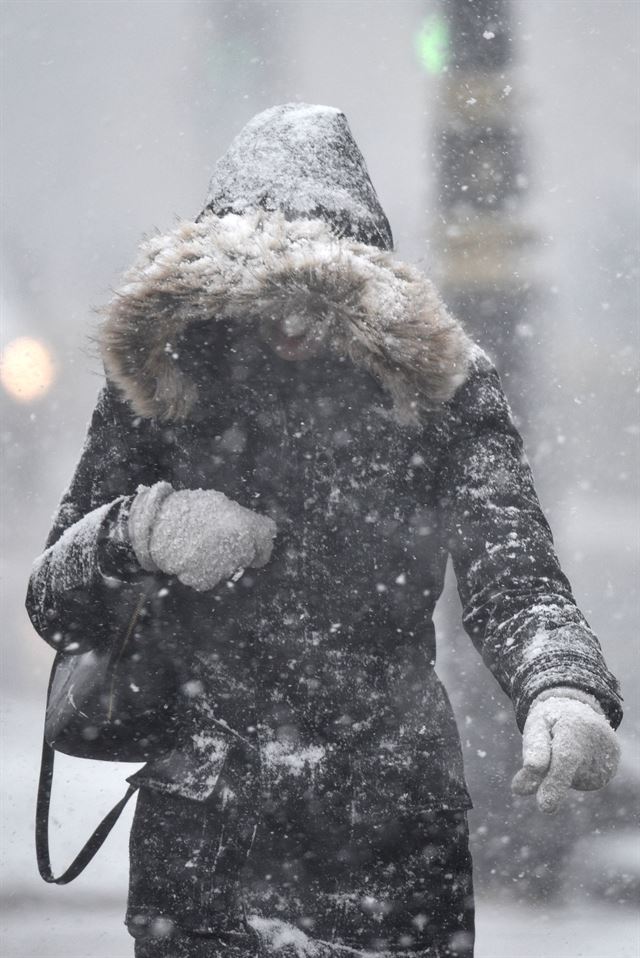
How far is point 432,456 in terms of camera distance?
56.2 inches

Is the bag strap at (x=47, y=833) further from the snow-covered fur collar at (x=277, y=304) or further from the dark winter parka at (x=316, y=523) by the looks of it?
the snow-covered fur collar at (x=277, y=304)

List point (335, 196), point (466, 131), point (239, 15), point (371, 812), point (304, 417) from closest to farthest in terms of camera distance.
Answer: point (371, 812) < point (304, 417) < point (335, 196) < point (466, 131) < point (239, 15)

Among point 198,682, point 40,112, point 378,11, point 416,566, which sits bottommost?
point 198,682

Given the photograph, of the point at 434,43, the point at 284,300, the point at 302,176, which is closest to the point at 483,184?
the point at 434,43

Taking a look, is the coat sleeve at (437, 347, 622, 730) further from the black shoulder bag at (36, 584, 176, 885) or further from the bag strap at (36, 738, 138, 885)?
the bag strap at (36, 738, 138, 885)

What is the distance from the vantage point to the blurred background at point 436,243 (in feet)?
10.2

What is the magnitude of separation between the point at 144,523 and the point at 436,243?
2167 mm

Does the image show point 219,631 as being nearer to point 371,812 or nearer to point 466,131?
point 371,812

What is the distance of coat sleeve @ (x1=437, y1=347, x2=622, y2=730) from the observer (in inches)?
48.5

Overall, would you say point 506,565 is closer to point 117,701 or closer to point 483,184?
point 117,701

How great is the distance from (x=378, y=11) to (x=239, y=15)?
17.4 inches

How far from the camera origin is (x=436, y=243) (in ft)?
10.5

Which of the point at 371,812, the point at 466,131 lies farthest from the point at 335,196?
the point at 466,131

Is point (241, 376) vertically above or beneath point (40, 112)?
beneath
